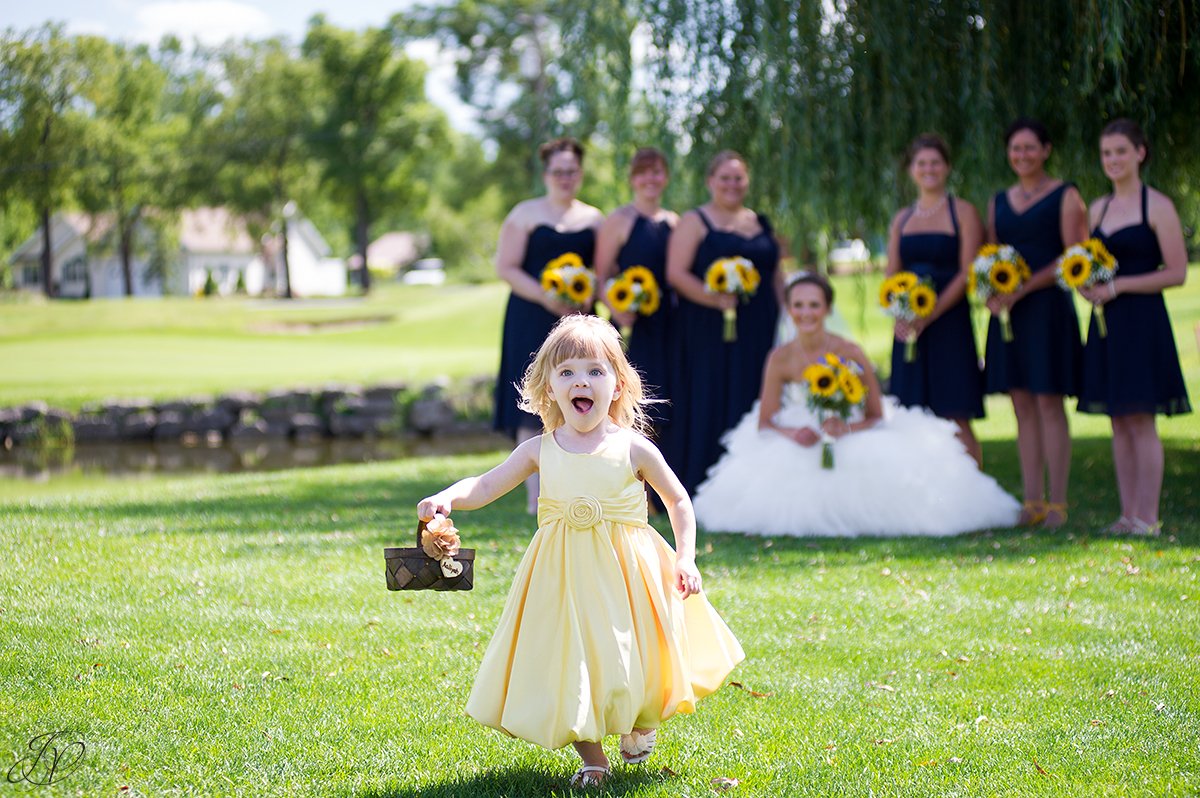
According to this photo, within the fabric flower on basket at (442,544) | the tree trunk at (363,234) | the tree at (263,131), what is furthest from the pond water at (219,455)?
the tree trunk at (363,234)

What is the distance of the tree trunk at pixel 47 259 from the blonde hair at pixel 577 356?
21.6 meters

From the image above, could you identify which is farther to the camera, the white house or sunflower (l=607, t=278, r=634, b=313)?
the white house

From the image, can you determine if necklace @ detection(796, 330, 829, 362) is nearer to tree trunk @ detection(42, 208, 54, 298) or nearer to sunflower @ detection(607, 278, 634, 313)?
sunflower @ detection(607, 278, 634, 313)

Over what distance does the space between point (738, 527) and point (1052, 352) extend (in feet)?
6.66

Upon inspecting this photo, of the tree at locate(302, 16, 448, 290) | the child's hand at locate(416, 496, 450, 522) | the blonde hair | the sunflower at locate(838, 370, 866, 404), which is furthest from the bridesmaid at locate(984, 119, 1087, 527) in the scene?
the tree at locate(302, 16, 448, 290)

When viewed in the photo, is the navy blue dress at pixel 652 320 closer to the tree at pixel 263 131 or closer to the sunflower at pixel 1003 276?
the sunflower at pixel 1003 276

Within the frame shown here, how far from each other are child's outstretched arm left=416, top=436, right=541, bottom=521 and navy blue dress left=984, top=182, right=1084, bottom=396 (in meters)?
4.32

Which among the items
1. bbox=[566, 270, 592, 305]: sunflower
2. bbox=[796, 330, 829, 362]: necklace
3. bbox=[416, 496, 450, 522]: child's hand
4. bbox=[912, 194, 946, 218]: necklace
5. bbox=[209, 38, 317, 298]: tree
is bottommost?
bbox=[416, 496, 450, 522]: child's hand

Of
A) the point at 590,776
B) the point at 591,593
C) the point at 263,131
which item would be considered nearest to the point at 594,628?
the point at 591,593

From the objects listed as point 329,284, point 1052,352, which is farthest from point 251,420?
point 329,284

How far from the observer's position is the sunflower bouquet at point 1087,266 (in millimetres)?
6281

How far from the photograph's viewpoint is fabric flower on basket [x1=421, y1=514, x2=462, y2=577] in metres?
3.13

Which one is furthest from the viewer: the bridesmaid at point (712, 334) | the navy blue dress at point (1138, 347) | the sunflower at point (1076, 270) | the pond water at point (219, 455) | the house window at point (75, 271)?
the house window at point (75, 271)

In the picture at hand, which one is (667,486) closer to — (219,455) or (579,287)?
(579,287)
